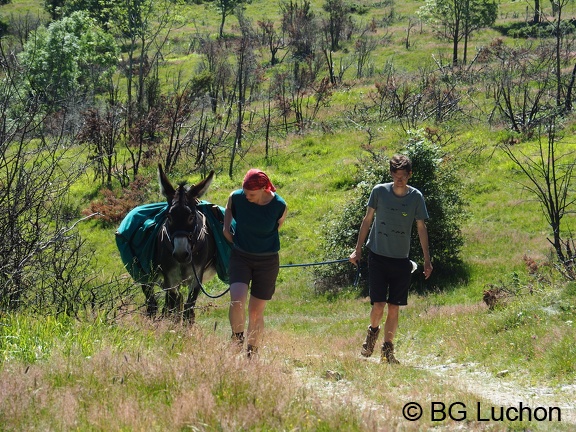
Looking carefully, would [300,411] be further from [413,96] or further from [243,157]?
[413,96]

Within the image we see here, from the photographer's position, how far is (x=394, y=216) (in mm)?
7469

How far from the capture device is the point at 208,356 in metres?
5.57

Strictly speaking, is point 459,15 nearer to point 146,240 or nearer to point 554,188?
point 554,188

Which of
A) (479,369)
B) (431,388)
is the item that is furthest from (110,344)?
(479,369)

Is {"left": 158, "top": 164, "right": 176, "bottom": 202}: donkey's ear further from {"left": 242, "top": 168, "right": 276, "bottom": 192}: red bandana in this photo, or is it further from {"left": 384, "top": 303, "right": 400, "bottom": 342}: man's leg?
{"left": 384, "top": 303, "right": 400, "bottom": 342}: man's leg

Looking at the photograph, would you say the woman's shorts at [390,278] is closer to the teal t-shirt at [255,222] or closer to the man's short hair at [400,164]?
the man's short hair at [400,164]

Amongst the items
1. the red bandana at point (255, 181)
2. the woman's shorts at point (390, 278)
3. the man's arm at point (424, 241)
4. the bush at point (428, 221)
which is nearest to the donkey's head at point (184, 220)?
the red bandana at point (255, 181)

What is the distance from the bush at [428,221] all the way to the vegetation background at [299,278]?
0.29ft

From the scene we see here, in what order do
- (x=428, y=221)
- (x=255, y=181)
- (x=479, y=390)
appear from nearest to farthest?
(x=479, y=390) → (x=255, y=181) → (x=428, y=221)

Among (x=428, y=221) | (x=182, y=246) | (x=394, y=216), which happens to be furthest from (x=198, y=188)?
(x=428, y=221)

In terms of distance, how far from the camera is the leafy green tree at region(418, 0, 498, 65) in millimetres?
50094

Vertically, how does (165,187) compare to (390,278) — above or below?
above

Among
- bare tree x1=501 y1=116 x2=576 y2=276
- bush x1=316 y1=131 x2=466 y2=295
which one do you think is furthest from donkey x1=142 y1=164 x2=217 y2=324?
bush x1=316 y1=131 x2=466 y2=295

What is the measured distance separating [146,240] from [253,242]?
3.15 m
